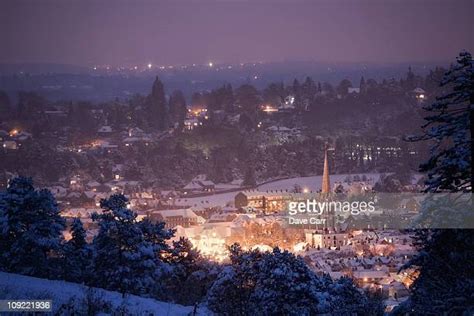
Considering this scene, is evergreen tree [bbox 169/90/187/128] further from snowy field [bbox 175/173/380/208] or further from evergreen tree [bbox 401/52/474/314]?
evergreen tree [bbox 401/52/474/314]

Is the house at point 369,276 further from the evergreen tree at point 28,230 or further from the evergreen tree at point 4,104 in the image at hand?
the evergreen tree at point 4,104

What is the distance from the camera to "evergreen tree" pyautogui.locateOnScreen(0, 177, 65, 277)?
9.48 m

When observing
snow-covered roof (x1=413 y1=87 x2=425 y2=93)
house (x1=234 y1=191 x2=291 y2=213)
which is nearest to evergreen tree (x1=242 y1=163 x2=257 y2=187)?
house (x1=234 y1=191 x2=291 y2=213)

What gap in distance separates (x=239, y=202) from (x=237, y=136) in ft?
55.4

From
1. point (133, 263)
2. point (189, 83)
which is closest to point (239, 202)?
point (133, 263)

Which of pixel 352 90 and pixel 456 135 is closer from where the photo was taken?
pixel 456 135

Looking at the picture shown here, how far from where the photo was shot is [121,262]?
9852mm

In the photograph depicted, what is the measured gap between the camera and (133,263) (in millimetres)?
9891

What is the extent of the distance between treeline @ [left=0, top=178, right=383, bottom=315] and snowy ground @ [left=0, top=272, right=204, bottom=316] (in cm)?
163

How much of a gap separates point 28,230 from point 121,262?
53.8 inches

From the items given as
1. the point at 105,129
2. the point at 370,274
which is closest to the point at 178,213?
the point at 370,274

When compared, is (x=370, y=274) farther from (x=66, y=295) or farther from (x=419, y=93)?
(x=419, y=93)

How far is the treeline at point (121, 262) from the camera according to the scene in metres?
8.15

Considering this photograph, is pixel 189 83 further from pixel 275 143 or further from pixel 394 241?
pixel 394 241
